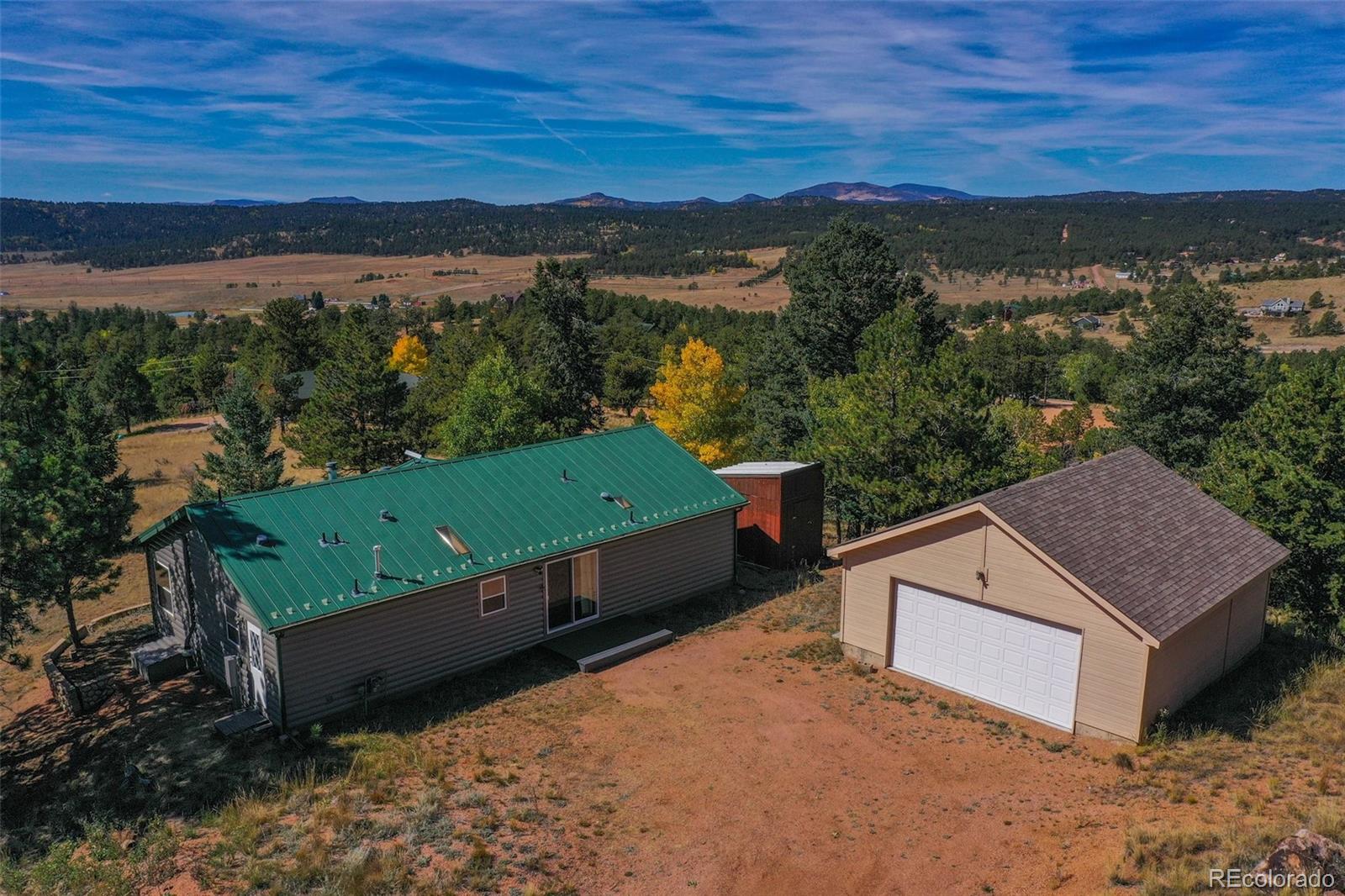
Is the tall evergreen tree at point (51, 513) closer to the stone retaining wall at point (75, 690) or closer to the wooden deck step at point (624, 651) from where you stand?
the stone retaining wall at point (75, 690)

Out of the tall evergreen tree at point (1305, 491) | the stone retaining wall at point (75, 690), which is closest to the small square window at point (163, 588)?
the stone retaining wall at point (75, 690)

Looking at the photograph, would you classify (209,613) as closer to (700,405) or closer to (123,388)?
(700,405)

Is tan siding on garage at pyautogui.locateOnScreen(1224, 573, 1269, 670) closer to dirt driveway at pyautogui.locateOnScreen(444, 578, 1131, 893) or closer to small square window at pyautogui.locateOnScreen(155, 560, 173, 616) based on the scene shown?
dirt driveway at pyautogui.locateOnScreen(444, 578, 1131, 893)

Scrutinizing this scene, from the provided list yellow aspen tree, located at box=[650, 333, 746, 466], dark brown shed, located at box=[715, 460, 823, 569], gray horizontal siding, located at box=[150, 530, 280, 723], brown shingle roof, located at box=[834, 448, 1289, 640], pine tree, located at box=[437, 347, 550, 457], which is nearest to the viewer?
brown shingle roof, located at box=[834, 448, 1289, 640]

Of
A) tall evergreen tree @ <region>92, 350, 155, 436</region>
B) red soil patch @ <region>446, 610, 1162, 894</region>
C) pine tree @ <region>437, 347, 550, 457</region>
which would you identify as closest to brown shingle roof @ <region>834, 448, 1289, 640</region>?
red soil patch @ <region>446, 610, 1162, 894</region>

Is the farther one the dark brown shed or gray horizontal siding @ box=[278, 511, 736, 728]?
the dark brown shed

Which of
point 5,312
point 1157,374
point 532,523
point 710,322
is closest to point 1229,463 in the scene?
point 1157,374
